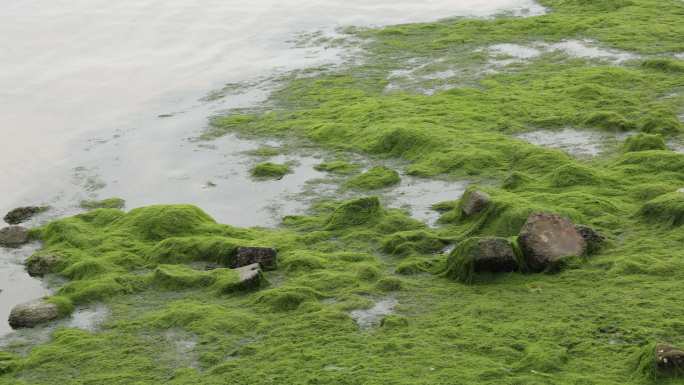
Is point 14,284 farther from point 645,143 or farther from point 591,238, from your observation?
point 645,143

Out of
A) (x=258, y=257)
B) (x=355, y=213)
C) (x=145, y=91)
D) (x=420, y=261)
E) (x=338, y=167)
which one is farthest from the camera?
(x=145, y=91)

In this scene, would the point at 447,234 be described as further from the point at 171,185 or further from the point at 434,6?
the point at 434,6

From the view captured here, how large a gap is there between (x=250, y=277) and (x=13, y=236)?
3376mm

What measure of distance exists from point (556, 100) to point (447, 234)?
4939mm

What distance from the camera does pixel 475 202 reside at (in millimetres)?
10344

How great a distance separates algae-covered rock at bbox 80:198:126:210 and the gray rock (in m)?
3.02

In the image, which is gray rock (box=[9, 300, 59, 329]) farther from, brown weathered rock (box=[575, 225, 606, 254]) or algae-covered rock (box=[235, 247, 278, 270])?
brown weathered rock (box=[575, 225, 606, 254])

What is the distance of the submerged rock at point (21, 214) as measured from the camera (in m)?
11.8

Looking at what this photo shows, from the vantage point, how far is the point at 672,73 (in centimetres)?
1523

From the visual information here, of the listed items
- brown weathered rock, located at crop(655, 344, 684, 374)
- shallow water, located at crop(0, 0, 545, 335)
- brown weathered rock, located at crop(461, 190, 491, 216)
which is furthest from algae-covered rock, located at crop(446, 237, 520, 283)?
shallow water, located at crop(0, 0, 545, 335)

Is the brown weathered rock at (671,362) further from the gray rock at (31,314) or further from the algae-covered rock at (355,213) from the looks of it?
the gray rock at (31,314)

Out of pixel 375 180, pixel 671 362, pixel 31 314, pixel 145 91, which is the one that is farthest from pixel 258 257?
pixel 145 91

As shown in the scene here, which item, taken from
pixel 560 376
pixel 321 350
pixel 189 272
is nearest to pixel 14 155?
pixel 189 272

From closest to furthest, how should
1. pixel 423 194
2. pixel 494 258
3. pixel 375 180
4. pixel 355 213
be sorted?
pixel 494 258
pixel 355 213
pixel 423 194
pixel 375 180
